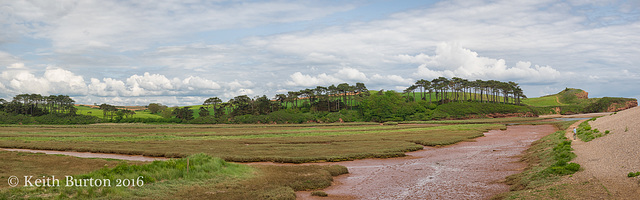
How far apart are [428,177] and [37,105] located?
193164 millimetres

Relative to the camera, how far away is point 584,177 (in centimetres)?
1769

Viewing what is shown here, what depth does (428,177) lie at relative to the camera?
81.5 feet

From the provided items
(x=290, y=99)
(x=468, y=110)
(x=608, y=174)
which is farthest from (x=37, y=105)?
(x=608, y=174)

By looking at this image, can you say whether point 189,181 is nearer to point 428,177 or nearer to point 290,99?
point 428,177

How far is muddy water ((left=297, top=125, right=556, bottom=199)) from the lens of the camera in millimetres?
19938

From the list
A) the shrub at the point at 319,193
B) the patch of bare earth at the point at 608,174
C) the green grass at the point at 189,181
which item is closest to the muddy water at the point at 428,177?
the shrub at the point at 319,193

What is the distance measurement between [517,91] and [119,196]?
172037mm

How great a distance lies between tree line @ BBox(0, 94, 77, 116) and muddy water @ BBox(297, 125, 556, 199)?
157m

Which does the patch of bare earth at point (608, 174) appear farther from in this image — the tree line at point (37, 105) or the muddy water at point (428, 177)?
the tree line at point (37, 105)

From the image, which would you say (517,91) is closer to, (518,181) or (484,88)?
(484,88)

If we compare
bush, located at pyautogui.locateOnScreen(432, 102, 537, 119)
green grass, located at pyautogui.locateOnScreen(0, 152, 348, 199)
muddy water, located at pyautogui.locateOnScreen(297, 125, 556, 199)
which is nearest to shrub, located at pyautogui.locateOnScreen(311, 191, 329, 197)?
muddy water, located at pyautogui.locateOnScreen(297, 125, 556, 199)

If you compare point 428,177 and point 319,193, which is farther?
point 428,177

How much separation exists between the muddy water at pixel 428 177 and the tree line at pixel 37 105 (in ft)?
514

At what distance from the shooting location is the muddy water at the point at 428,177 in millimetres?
19938
